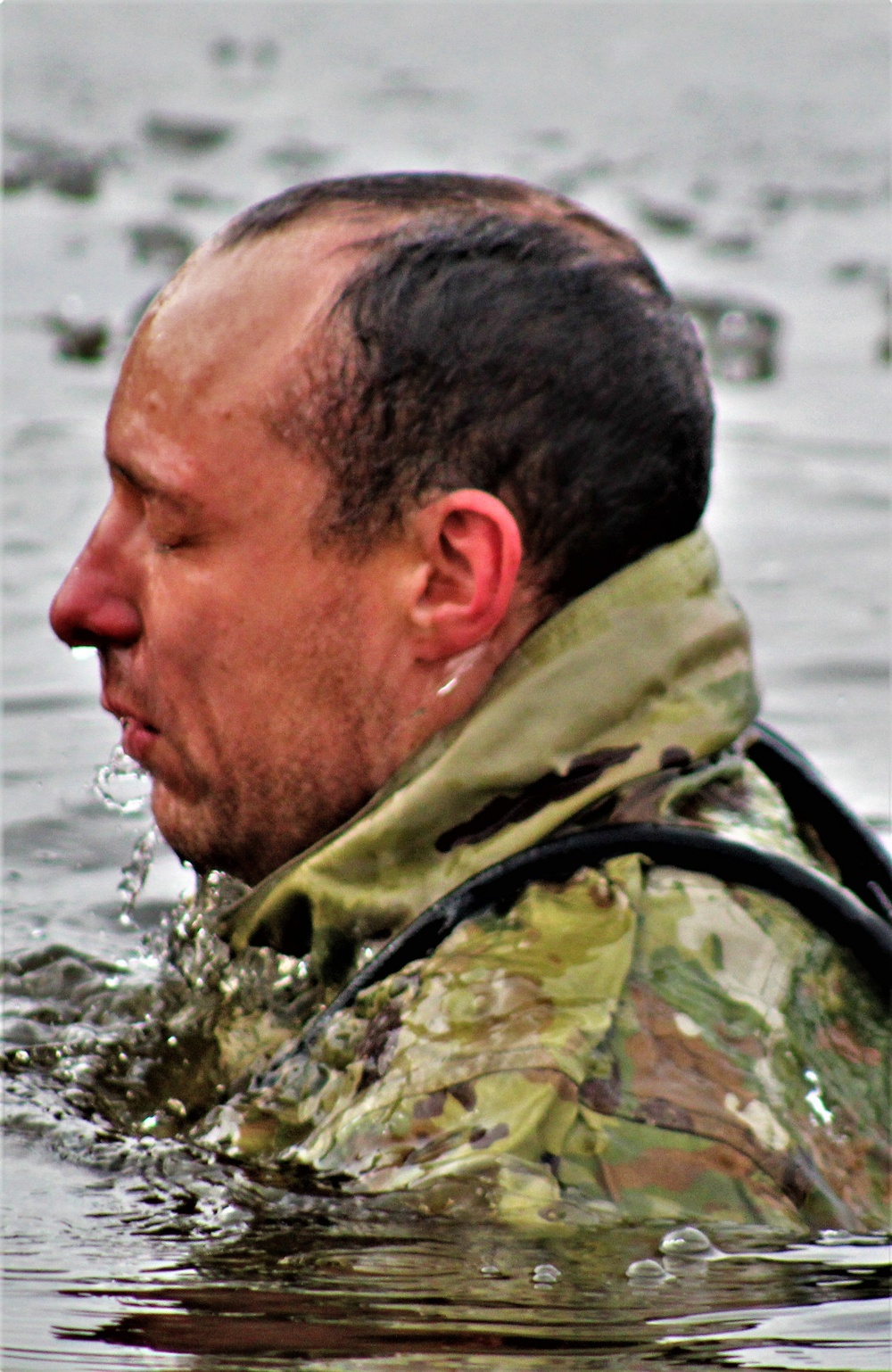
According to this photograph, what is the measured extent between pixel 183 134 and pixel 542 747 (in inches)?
552

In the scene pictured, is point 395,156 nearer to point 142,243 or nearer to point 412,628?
point 142,243

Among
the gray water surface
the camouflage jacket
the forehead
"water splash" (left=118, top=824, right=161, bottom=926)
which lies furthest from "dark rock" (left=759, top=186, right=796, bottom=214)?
the camouflage jacket

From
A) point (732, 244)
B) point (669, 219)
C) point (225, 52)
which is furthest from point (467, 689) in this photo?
point (225, 52)

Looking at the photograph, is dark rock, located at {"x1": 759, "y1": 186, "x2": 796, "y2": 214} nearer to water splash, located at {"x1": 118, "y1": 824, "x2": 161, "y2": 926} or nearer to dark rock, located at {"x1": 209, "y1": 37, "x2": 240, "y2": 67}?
dark rock, located at {"x1": 209, "y1": 37, "x2": 240, "y2": 67}

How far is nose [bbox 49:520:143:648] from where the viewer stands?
2529mm

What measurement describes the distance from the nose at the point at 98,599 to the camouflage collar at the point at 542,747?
1.32ft

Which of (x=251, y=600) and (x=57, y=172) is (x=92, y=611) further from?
(x=57, y=172)

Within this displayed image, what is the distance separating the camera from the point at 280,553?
242 centimetres

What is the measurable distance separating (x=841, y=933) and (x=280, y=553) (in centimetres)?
79

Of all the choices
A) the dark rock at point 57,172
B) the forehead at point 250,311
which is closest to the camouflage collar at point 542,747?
the forehead at point 250,311

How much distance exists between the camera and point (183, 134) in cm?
1545

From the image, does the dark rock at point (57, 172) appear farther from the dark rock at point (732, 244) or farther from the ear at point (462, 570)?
the ear at point (462, 570)

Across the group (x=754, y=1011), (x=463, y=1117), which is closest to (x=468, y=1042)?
(x=463, y=1117)

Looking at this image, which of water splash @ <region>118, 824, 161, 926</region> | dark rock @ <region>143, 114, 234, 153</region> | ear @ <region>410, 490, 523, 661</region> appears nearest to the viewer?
ear @ <region>410, 490, 523, 661</region>
